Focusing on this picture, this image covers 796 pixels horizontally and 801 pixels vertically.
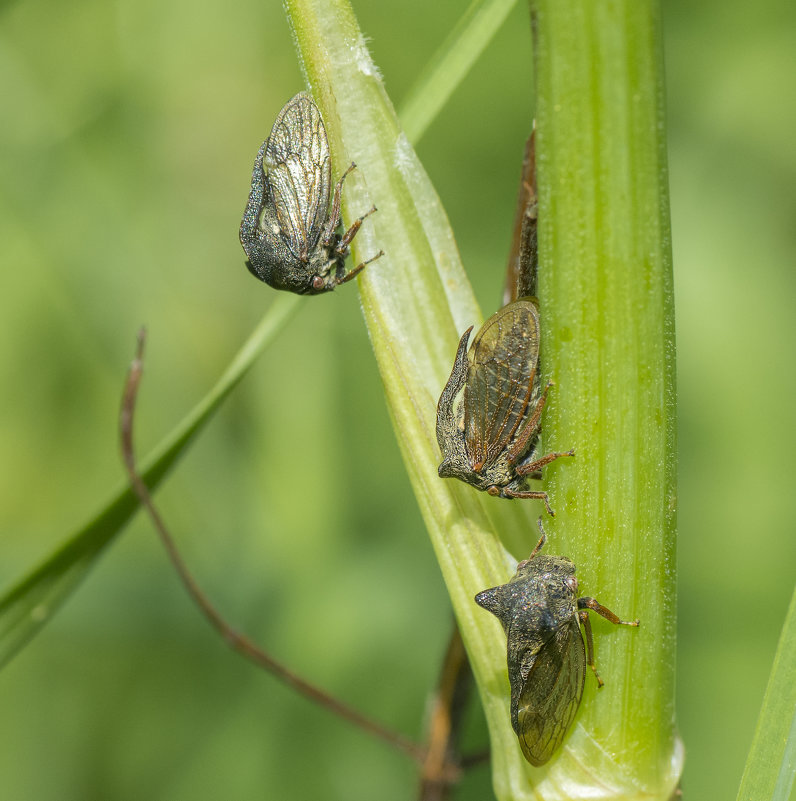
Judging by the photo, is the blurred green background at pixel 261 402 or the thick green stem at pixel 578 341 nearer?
the thick green stem at pixel 578 341

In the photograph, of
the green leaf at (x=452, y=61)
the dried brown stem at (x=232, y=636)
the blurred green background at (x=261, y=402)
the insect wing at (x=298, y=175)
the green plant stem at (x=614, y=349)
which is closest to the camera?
the green plant stem at (x=614, y=349)

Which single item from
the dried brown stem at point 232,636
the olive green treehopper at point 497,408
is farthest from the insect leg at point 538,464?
the dried brown stem at point 232,636

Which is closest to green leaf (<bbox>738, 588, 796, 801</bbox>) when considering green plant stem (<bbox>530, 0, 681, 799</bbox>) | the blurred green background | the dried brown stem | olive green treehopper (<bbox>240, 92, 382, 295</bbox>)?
green plant stem (<bbox>530, 0, 681, 799</bbox>)

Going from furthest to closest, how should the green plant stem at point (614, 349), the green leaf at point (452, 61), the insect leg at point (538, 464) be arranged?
the green leaf at point (452, 61) → the insect leg at point (538, 464) → the green plant stem at point (614, 349)

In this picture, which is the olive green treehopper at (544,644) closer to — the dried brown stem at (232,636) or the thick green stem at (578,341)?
the thick green stem at (578,341)

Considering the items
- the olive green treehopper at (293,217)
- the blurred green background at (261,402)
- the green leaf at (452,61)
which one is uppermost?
the green leaf at (452,61)

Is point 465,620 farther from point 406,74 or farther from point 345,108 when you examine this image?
point 406,74
